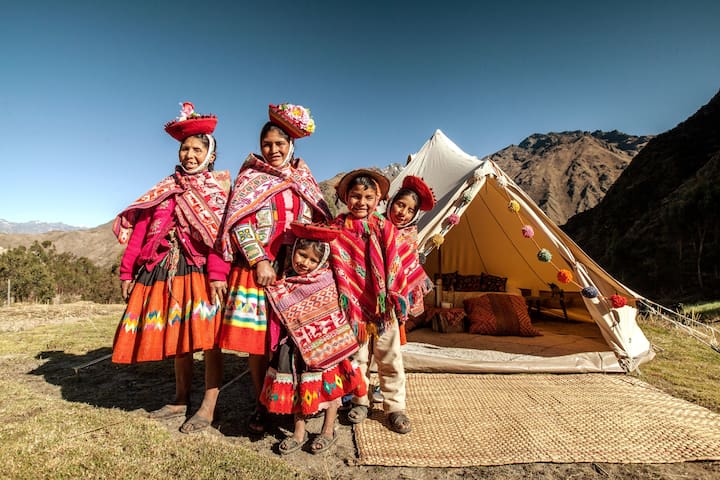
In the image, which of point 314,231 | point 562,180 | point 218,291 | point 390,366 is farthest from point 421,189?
point 562,180

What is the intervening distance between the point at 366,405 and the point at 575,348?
10.1 feet

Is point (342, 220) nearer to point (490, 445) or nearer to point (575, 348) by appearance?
point (490, 445)

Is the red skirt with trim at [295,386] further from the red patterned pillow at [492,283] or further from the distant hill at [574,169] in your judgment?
the distant hill at [574,169]

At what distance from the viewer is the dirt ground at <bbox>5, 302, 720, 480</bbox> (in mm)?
1989

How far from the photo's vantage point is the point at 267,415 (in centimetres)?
242

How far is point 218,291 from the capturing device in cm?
232

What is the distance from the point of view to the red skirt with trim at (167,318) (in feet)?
7.52

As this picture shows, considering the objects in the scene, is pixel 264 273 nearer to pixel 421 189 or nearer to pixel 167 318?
pixel 167 318

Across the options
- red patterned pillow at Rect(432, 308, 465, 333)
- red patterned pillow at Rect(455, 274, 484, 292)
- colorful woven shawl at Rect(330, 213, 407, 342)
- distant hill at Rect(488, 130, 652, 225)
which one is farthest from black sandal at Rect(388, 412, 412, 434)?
distant hill at Rect(488, 130, 652, 225)

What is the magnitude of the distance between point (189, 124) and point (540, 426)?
3.02m

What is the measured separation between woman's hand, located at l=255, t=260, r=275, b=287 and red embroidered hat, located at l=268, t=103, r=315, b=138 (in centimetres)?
86

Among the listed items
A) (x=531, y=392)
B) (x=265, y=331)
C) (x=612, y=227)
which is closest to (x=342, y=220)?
(x=265, y=331)

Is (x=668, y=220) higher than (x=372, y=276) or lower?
higher

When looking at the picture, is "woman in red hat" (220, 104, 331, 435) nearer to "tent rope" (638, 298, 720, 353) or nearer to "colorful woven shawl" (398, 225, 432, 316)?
"colorful woven shawl" (398, 225, 432, 316)
